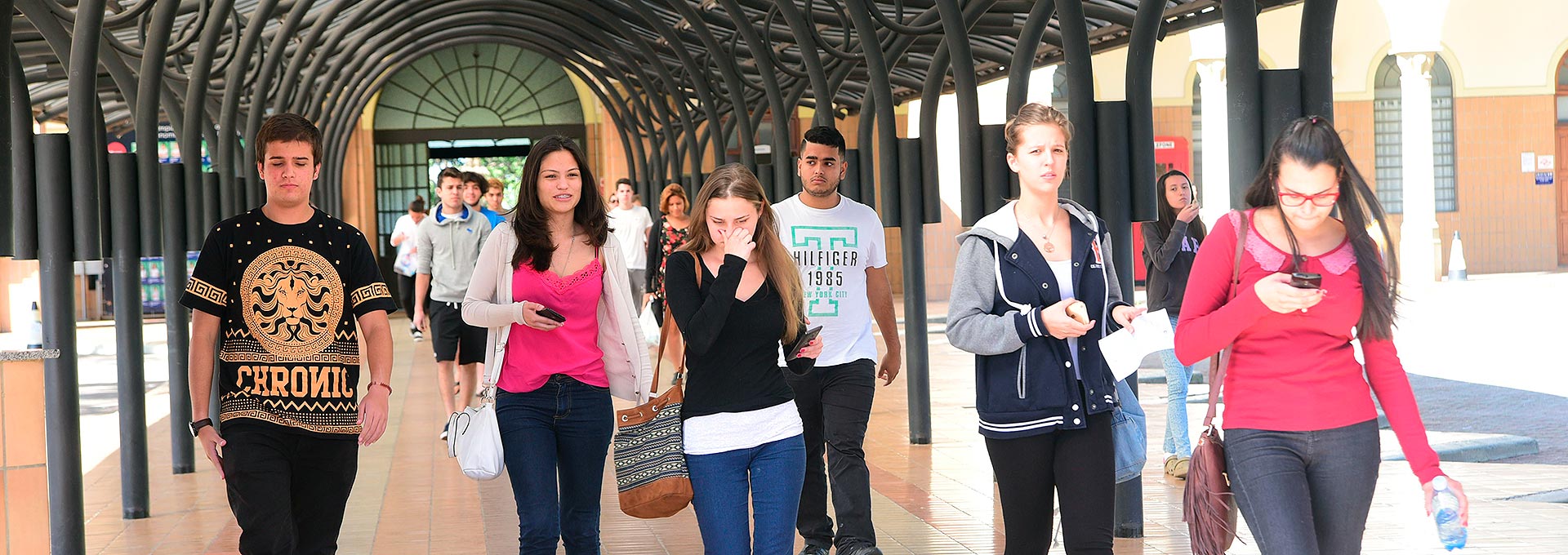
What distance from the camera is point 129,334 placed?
23.8 feet

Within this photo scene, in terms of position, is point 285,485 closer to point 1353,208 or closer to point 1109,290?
point 1109,290

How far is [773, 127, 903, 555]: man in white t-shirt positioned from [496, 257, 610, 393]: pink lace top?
3.40 ft

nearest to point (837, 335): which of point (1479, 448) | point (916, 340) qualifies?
point (916, 340)

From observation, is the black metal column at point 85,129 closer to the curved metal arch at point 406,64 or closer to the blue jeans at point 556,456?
the blue jeans at point 556,456

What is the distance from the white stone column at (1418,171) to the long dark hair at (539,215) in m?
20.7

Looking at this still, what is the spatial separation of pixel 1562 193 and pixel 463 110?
67.2ft

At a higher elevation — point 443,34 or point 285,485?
point 443,34

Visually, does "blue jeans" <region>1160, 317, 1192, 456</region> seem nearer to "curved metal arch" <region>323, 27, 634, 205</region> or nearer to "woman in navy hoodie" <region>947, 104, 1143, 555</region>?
"woman in navy hoodie" <region>947, 104, 1143, 555</region>

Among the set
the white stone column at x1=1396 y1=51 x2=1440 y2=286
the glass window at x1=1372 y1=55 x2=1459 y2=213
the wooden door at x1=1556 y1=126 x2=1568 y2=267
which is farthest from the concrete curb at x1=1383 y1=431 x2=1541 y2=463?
the wooden door at x1=1556 y1=126 x2=1568 y2=267

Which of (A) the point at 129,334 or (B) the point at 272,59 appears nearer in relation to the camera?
(A) the point at 129,334

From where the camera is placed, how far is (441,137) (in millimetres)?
26391

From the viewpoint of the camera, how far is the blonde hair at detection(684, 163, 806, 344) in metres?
4.17

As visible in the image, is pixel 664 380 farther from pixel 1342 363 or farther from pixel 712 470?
pixel 1342 363

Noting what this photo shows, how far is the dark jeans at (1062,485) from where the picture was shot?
385 cm
